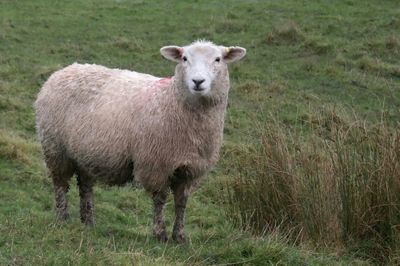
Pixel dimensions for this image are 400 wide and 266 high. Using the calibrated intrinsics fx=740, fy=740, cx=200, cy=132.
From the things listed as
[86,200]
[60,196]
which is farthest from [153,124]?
[60,196]

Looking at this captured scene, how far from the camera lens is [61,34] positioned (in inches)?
693

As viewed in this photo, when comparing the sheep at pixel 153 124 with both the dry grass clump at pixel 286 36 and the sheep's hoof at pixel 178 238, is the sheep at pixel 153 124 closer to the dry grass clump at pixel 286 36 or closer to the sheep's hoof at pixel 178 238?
the sheep's hoof at pixel 178 238

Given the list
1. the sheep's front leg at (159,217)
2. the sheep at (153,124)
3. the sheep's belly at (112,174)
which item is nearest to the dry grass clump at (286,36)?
the sheep at (153,124)

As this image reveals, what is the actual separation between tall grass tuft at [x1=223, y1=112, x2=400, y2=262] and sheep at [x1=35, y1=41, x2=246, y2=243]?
0.60 metres

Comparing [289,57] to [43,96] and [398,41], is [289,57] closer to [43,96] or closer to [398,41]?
[398,41]

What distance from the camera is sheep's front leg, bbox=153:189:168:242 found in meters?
6.61

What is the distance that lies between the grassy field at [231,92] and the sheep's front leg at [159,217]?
0.18 m

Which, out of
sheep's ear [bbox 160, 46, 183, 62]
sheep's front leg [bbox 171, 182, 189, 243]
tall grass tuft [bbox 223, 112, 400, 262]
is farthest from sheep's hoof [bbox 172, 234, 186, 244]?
sheep's ear [bbox 160, 46, 183, 62]

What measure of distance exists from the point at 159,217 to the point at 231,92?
7576 millimetres

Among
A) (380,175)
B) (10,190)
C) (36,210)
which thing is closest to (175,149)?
(380,175)

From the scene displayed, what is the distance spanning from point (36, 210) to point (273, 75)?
792 centimetres

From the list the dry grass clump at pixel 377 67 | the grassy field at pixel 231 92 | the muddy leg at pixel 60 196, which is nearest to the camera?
the grassy field at pixel 231 92

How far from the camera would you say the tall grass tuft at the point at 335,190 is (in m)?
6.59

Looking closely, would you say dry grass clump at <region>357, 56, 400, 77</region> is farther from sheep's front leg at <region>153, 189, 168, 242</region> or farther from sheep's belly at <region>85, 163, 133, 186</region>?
sheep's front leg at <region>153, 189, 168, 242</region>
